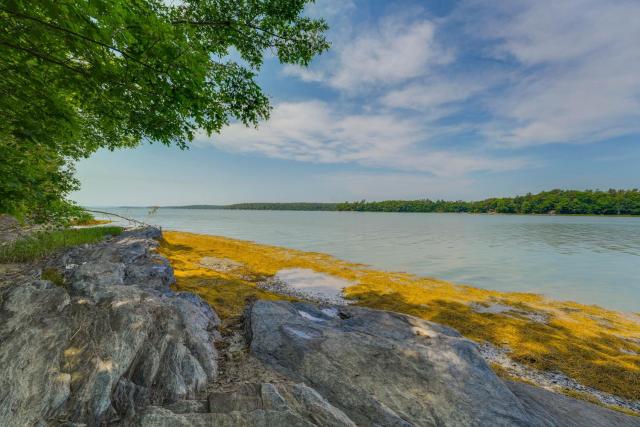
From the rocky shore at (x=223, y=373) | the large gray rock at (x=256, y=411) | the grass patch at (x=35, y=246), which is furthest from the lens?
the grass patch at (x=35, y=246)

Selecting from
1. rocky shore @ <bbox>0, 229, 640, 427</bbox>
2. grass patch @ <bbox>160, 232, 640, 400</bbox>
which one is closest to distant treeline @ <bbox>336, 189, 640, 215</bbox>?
grass patch @ <bbox>160, 232, 640, 400</bbox>

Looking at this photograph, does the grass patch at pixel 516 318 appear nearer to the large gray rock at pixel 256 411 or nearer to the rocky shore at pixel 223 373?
the rocky shore at pixel 223 373

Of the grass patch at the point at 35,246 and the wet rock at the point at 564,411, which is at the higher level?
the grass patch at the point at 35,246

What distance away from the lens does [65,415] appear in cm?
292

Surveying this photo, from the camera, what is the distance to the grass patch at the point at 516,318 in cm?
717

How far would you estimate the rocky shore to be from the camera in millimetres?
3070

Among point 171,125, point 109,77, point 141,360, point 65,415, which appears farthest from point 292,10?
point 65,415

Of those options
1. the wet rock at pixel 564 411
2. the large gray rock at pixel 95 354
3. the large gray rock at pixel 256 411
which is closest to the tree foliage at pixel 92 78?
the large gray rock at pixel 95 354

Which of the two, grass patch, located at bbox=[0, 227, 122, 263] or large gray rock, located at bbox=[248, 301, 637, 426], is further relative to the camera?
grass patch, located at bbox=[0, 227, 122, 263]

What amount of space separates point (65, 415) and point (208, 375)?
1.67 m

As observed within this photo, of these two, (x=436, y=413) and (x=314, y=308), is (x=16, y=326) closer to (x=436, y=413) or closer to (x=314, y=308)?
(x=314, y=308)

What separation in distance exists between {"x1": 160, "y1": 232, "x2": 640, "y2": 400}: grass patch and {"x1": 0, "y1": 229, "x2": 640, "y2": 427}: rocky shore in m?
2.53

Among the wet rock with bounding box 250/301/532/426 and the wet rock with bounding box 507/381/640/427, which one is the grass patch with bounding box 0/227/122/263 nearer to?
the wet rock with bounding box 250/301/532/426

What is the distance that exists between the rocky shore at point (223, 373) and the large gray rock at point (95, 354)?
0.01 metres
